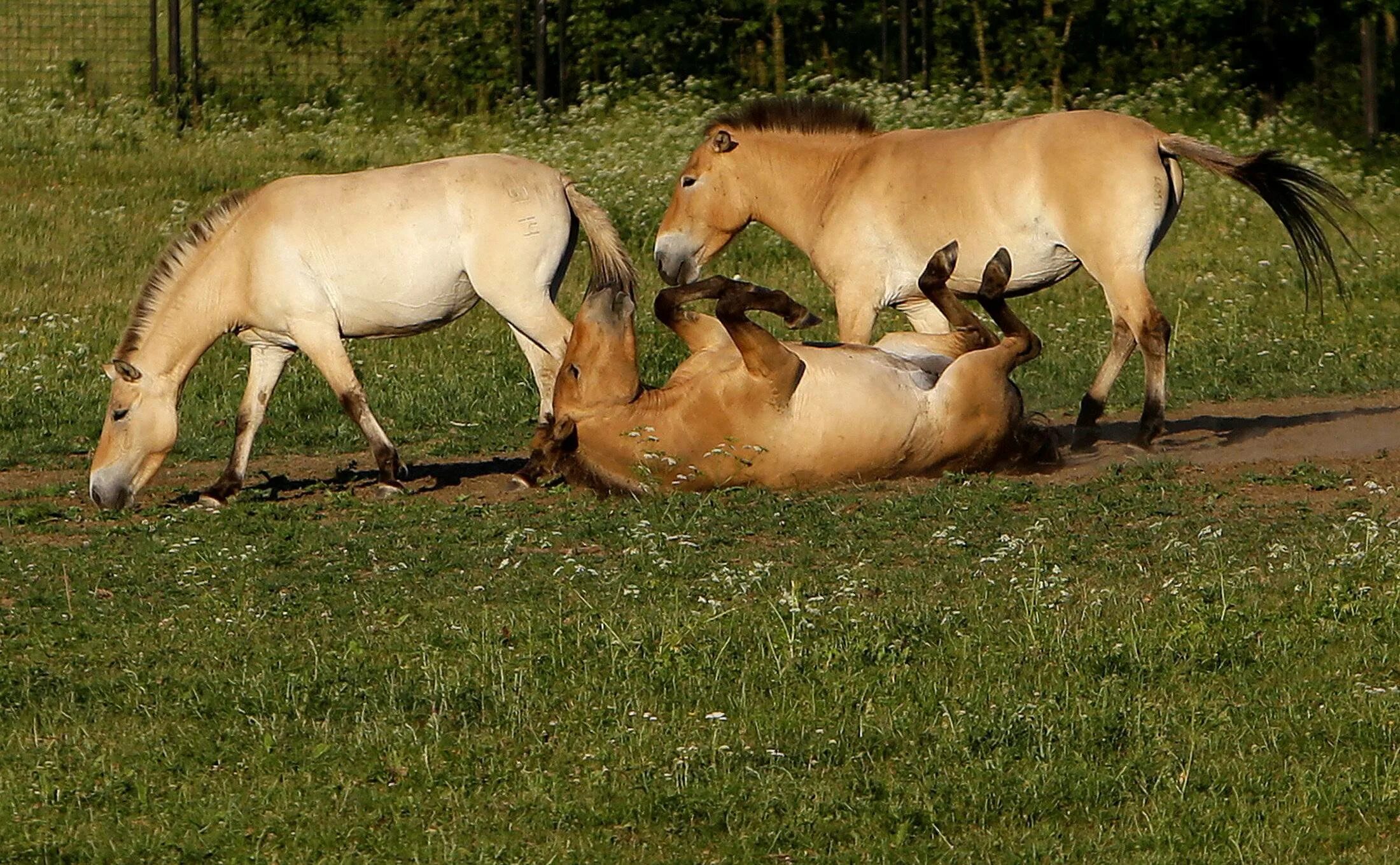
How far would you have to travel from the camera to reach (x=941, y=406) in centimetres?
855

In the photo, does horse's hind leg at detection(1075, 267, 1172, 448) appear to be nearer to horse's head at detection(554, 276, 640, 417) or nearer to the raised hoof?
horse's head at detection(554, 276, 640, 417)

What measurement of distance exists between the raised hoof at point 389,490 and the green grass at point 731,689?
123 centimetres

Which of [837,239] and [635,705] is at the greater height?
[837,239]

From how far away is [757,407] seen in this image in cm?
833

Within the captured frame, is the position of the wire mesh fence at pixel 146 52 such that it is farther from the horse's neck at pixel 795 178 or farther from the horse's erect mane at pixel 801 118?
the horse's neck at pixel 795 178

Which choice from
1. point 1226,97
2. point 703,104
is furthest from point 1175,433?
point 1226,97

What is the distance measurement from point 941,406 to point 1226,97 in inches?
666

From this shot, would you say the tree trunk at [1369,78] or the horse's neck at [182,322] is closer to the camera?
the horse's neck at [182,322]

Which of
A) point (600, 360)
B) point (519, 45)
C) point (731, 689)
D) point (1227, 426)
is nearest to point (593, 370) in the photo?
point (600, 360)

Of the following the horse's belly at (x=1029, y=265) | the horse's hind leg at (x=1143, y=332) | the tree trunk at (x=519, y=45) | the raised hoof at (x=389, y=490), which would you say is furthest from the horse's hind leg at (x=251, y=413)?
the tree trunk at (x=519, y=45)

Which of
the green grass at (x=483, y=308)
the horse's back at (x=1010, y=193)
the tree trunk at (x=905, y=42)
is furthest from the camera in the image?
the tree trunk at (x=905, y=42)

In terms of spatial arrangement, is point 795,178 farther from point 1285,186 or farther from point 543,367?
point 1285,186

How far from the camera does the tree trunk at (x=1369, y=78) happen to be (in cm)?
2241

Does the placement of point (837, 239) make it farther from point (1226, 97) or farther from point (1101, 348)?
point (1226, 97)
